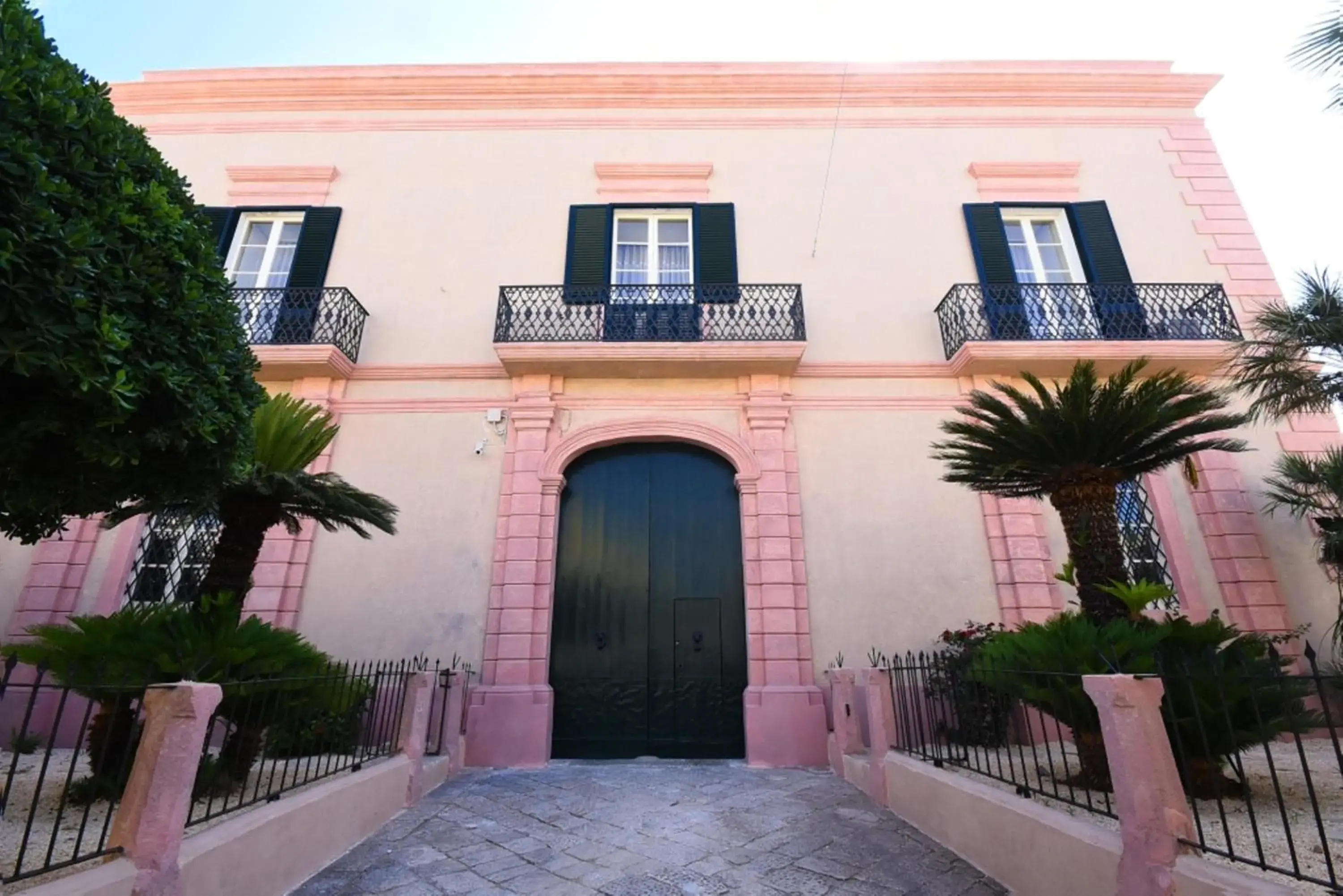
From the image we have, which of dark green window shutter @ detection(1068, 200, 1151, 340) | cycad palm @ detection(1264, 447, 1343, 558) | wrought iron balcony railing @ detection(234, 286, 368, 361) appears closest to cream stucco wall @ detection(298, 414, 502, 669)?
wrought iron balcony railing @ detection(234, 286, 368, 361)

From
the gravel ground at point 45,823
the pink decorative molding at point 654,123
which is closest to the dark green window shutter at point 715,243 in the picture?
the pink decorative molding at point 654,123

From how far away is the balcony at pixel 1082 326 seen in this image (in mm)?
8039

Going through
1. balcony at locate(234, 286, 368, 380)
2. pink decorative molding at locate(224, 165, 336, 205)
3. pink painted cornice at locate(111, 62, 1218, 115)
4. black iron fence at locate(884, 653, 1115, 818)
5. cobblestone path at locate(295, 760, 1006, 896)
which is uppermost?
pink painted cornice at locate(111, 62, 1218, 115)

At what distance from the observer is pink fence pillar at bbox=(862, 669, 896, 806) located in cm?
506

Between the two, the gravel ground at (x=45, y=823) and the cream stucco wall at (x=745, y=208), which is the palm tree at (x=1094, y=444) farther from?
the gravel ground at (x=45, y=823)

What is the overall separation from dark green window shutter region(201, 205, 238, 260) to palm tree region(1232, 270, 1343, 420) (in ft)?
40.2

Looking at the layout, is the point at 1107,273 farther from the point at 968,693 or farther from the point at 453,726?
the point at 453,726

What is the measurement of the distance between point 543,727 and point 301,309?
622 cm

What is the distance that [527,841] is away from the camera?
415cm

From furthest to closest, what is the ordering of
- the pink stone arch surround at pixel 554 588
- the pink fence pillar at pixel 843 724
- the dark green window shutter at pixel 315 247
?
the dark green window shutter at pixel 315 247
the pink stone arch surround at pixel 554 588
the pink fence pillar at pixel 843 724

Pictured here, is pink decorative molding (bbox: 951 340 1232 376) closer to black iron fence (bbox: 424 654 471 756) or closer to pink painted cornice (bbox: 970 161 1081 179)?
pink painted cornice (bbox: 970 161 1081 179)

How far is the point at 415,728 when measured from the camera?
5301mm

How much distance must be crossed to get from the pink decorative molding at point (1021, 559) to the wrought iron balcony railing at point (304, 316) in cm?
821

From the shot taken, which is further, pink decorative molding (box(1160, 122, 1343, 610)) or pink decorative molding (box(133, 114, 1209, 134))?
pink decorative molding (box(133, 114, 1209, 134))
